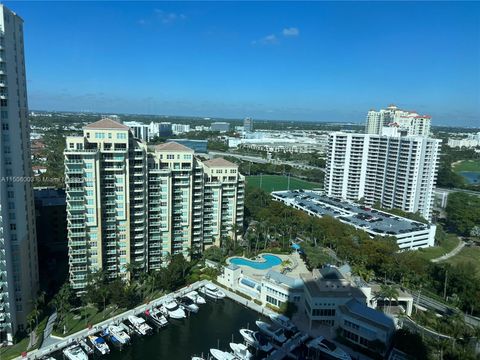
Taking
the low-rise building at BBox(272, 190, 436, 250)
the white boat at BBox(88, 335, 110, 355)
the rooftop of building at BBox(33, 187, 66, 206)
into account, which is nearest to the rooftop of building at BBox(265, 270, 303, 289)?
the white boat at BBox(88, 335, 110, 355)

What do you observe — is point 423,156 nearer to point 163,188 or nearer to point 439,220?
point 439,220

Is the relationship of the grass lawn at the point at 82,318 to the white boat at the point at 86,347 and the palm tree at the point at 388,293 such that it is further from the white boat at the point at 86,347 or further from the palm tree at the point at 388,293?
the palm tree at the point at 388,293

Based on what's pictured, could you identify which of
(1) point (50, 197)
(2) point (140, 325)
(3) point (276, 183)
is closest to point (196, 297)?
(2) point (140, 325)

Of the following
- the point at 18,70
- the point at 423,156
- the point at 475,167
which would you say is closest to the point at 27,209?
the point at 18,70

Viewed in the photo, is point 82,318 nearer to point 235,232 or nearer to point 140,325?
point 140,325

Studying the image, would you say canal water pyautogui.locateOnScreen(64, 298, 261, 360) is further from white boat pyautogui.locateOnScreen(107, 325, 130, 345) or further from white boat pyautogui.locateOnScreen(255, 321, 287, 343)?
white boat pyautogui.locateOnScreen(255, 321, 287, 343)
